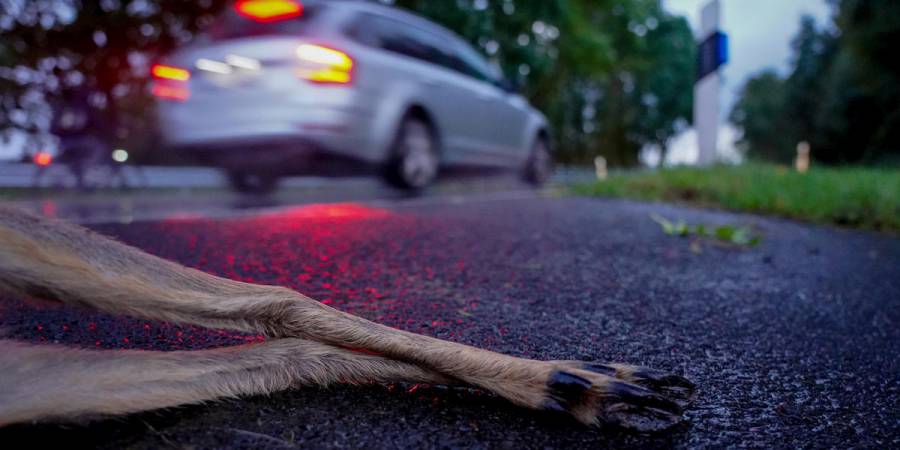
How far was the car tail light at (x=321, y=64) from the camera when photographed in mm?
6191

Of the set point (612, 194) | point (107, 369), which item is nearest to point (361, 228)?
point (107, 369)

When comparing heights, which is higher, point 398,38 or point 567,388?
point 398,38

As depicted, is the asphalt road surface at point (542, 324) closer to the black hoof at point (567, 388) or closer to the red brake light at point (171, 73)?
the black hoof at point (567, 388)

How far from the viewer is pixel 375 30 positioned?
22.7ft

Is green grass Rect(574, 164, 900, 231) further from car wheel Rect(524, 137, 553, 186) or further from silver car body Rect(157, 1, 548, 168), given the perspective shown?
car wheel Rect(524, 137, 553, 186)

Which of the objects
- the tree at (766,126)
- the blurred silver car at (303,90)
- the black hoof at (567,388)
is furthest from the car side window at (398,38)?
the tree at (766,126)

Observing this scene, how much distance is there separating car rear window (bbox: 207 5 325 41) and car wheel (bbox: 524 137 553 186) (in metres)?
5.56

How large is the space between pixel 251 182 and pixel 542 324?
7.02 metres

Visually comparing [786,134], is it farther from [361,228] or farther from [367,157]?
[361,228]

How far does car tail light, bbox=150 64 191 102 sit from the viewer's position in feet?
21.9

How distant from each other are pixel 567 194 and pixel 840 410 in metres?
6.58

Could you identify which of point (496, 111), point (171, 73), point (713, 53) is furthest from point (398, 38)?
point (713, 53)

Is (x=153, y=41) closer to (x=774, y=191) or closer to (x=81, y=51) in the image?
(x=81, y=51)

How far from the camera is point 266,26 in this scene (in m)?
6.43
